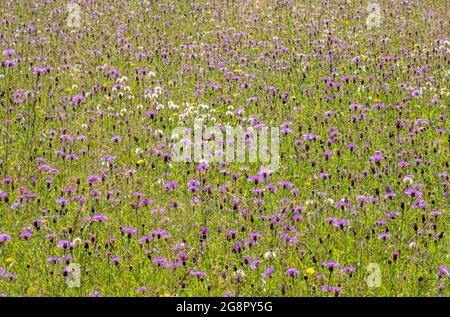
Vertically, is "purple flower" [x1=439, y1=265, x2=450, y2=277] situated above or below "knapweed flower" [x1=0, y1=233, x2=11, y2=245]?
below

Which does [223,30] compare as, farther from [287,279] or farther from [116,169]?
[287,279]

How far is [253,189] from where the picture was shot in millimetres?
6160

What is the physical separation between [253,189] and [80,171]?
1911mm

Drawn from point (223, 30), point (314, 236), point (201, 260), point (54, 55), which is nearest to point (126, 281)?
point (201, 260)

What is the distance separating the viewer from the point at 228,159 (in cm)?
718

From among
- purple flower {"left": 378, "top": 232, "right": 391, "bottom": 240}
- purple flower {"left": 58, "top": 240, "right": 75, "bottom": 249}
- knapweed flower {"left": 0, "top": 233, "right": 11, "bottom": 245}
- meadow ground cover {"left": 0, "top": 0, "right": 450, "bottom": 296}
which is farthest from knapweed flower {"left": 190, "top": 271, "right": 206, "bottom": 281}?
knapweed flower {"left": 0, "top": 233, "right": 11, "bottom": 245}

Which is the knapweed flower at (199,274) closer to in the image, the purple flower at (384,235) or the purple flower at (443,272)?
the purple flower at (384,235)

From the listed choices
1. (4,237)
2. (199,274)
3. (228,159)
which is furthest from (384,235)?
(4,237)

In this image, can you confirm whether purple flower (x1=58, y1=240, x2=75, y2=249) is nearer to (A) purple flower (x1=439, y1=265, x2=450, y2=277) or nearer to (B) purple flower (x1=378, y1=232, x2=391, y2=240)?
(B) purple flower (x1=378, y1=232, x2=391, y2=240)

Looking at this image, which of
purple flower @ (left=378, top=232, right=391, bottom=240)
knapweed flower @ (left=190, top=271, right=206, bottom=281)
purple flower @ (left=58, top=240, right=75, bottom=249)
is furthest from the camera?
purple flower @ (left=378, top=232, right=391, bottom=240)

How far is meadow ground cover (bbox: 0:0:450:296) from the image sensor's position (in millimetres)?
5059

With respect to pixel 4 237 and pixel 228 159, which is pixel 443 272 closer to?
pixel 228 159
